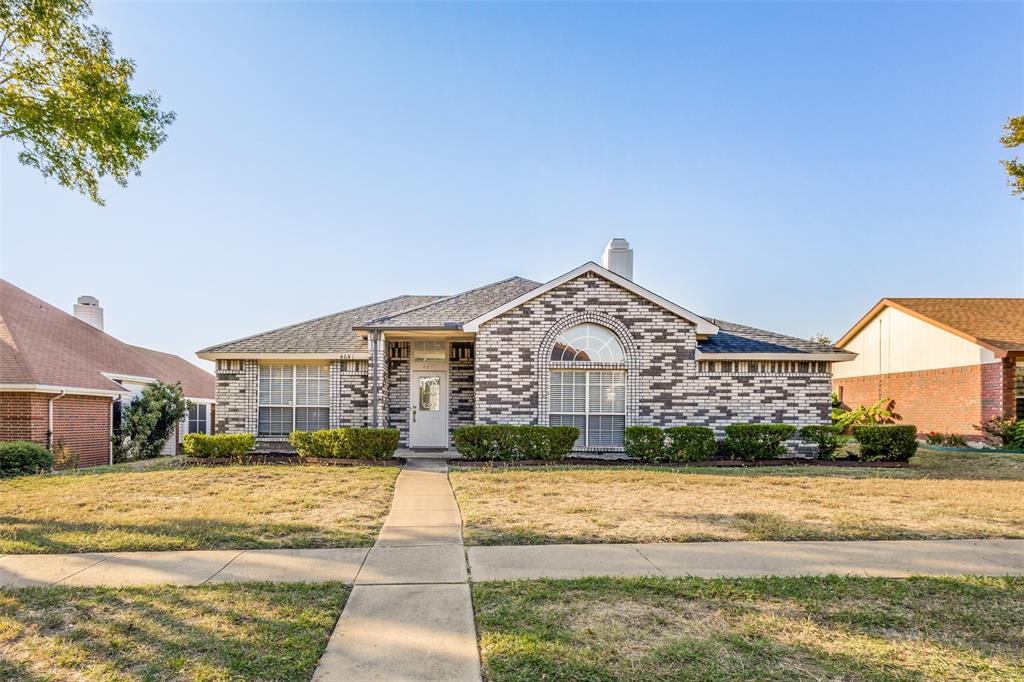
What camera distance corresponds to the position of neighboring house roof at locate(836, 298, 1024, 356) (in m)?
19.2

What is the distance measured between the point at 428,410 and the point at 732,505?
979 cm

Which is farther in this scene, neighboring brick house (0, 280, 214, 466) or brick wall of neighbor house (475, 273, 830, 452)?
brick wall of neighbor house (475, 273, 830, 452)

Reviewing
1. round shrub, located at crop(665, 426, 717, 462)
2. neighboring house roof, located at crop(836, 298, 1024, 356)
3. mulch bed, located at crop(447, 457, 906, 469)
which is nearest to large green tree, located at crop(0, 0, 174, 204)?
mulch bed, located at crop(447, 457, 906, 469)

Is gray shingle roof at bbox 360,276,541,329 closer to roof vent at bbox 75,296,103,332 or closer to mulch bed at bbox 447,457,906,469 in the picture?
mulch bed at bbox 447,457,906,469

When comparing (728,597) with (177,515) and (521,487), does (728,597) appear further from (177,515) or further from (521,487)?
(177,515)

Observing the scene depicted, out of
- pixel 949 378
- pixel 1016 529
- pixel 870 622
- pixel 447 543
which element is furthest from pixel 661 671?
A: pixel 949 378

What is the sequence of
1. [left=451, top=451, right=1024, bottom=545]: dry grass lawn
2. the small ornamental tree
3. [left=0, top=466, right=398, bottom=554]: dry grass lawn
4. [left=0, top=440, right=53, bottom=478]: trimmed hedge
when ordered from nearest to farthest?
1. [left=0, top=466, right=398, bottom=554]: dry grass lawn
2. [left=451, top=451, right=1024, bottom=545]: dry grass lawn
3. [left=0, top=440, right=53, bottom=478]: trimmed hedge
4. the small ornamental tree

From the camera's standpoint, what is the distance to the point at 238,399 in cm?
1575

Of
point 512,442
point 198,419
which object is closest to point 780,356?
point 512,442

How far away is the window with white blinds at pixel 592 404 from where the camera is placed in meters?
15.0

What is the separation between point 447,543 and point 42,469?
12332 mm

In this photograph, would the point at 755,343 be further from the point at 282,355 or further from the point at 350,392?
the point at 282,355

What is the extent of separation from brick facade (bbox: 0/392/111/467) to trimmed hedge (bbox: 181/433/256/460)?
459 centimetres

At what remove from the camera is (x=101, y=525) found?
23.5ft
